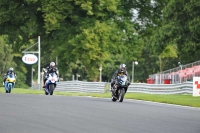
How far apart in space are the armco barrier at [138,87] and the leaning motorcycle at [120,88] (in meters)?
9.57

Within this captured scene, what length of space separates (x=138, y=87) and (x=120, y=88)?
16410 millimetres

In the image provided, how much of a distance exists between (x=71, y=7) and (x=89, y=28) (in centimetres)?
214

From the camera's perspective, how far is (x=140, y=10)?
5691cm

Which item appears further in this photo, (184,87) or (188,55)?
(188,55)

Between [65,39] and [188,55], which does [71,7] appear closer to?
[65,39]

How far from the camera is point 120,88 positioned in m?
29.1

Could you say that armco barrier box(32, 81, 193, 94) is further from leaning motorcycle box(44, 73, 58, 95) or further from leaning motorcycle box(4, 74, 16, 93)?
leaning motorcycle box(4, 74, 16, 93)

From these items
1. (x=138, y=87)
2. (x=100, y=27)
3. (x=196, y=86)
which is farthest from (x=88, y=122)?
(x=100, y=27)

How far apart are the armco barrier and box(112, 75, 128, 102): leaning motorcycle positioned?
9571mm

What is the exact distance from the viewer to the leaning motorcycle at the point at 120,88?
2895cm

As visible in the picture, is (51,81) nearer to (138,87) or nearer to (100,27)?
(138,87)

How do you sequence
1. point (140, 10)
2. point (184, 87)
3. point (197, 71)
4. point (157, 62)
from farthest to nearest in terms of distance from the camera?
point (157, 62)
point (140, 10)
point (197, 71)
point (184, 87)

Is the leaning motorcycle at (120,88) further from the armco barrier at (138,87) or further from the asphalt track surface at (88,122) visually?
the armco barrier at (138,87)

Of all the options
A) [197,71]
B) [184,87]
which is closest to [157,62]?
[197,71]
